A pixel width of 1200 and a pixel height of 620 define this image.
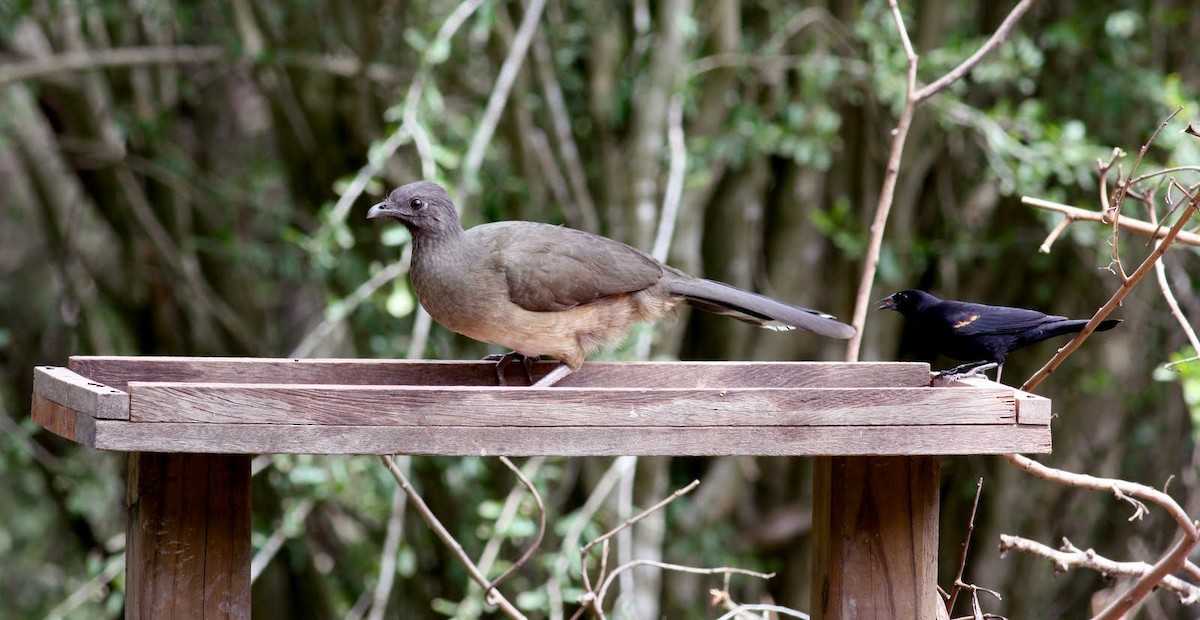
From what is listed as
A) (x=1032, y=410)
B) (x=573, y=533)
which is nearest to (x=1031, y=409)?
(x=1032, y=410)

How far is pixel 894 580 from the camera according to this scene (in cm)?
240

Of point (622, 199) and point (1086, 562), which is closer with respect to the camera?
point (1086, 562)

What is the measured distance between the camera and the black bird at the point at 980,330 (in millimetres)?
2594

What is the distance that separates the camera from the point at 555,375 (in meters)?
3.01

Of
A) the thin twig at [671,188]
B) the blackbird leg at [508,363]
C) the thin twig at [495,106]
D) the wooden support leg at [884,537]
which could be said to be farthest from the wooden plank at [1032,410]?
the thin twig at [495,106]

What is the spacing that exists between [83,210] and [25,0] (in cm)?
164

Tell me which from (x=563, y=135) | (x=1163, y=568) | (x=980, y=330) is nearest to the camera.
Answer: (x=1163, y=568)

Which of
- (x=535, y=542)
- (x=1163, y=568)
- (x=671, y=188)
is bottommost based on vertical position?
(x=1163, y=568)

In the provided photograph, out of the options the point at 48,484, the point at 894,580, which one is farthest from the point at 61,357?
the point at 894,580

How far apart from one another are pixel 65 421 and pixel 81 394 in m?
0.13

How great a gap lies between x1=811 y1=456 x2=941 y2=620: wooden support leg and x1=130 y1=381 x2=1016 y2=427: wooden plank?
279 millimetres

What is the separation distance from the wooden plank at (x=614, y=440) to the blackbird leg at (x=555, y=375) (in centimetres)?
77

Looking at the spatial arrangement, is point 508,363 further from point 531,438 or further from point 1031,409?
point 1031,409

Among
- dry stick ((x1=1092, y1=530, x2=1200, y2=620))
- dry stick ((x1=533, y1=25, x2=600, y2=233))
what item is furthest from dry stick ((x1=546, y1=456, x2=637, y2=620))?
dry stick ((x1=1092, y1=530, x2=1200, y2=620))
